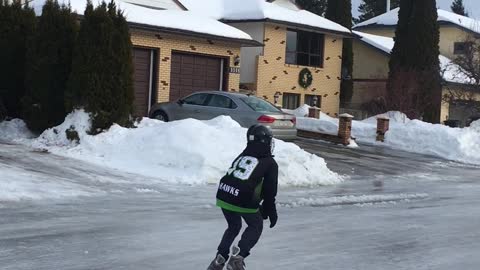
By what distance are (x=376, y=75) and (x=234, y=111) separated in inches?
1011

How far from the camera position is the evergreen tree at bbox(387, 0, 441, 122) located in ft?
115

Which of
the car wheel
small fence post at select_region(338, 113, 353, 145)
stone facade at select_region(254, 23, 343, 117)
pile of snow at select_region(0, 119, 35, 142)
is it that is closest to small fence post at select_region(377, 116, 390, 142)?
small fence post at select_region(338, 113, 353, 145)

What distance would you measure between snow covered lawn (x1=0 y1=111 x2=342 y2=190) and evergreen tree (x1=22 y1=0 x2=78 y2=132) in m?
0.79

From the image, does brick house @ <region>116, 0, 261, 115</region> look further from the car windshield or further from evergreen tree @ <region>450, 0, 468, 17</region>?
evergreen tree @ <region>450, 0, 468, 17</region>

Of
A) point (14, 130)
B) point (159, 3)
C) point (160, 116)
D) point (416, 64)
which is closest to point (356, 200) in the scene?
point (14, 130)

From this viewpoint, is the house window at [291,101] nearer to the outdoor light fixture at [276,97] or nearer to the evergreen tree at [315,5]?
the outdoor light fixture at [276,97]

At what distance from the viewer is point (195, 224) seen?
32.9 ft

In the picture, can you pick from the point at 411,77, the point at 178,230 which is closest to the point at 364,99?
the point at 411,77

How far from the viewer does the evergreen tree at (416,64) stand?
35.2 meters

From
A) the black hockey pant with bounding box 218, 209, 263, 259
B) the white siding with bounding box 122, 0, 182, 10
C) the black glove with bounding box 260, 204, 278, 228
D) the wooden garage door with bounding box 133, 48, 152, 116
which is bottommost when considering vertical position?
the black hockey pant with bounding box 218, 209, 263, 259

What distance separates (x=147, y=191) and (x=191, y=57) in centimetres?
1452

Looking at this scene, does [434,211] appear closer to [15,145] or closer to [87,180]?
[87,180]

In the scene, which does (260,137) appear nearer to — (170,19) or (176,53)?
(176,53)

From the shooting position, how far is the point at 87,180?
44.2 feet
